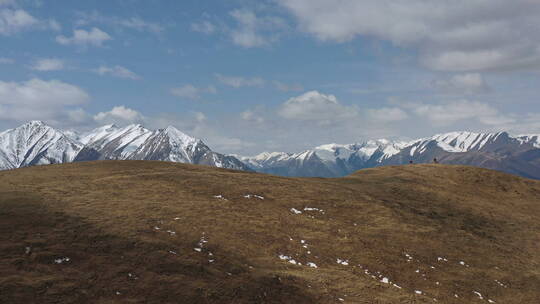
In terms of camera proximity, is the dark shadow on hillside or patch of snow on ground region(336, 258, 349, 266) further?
patch of snow on ground region(336, 258, 349, 266)

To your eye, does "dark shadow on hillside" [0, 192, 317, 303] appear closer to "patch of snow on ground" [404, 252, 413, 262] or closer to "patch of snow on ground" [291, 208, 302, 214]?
"patch of snow on ground" [404, 252, 413, 262]

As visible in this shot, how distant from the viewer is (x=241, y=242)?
3641 cm

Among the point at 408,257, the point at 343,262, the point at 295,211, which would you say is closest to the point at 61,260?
the point at 343,262

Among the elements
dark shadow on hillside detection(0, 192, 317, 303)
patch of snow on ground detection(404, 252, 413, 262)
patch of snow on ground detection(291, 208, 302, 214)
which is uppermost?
patch of snow on ground detection(291, 208, 302, 214)

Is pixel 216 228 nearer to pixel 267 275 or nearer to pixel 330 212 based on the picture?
pixel 267 275

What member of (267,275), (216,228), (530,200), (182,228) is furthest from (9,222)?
(530,200)

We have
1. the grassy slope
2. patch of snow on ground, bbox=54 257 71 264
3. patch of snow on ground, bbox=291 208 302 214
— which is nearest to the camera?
the grassy slope

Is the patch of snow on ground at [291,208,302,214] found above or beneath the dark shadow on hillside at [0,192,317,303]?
above

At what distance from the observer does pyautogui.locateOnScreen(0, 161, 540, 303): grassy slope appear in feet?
85.9

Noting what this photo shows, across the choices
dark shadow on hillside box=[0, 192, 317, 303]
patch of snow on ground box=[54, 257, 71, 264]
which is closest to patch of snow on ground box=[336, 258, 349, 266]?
dark shadow on hillside box=[0, 192, 317, 303]

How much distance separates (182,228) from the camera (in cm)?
3684

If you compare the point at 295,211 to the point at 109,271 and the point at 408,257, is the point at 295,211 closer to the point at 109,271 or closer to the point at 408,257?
the point at 408,257

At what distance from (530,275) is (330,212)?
75.7ft

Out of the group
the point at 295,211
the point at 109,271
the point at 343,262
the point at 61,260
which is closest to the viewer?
the point at 109,271
